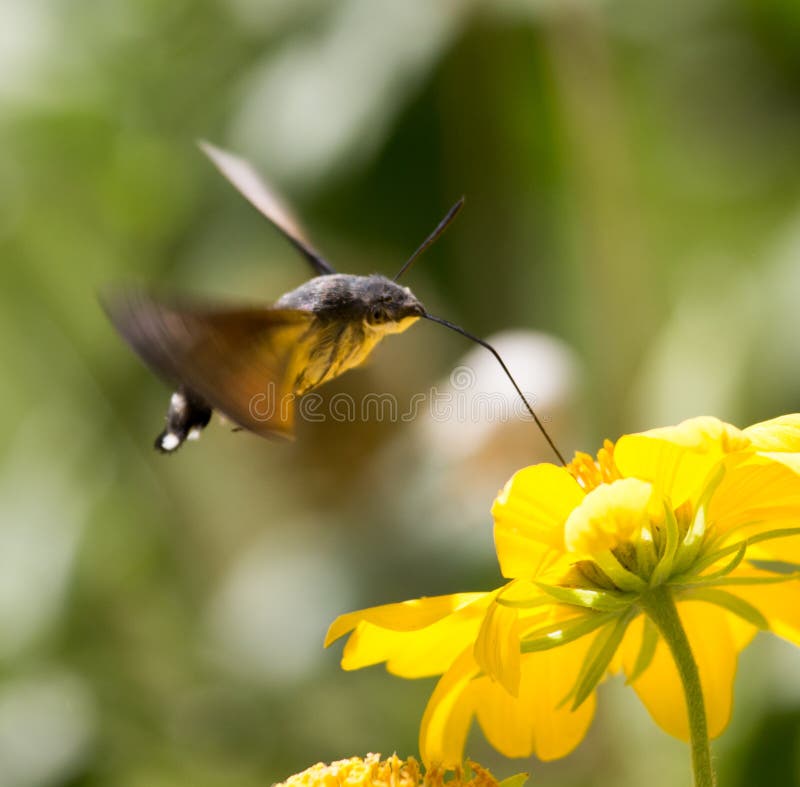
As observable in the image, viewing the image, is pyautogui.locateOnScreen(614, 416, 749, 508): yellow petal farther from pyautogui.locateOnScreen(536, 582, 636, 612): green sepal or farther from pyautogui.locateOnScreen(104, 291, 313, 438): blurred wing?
pyautogui.locateOnScreen(104, 291, 313, 438): blurred wing

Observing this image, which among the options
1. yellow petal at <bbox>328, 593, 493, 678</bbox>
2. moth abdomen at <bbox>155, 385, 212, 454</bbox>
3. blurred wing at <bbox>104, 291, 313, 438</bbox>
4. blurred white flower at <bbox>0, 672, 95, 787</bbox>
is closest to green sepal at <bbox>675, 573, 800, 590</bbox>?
yellow petal at <bbox>328, 593, 493, 678</bbox>

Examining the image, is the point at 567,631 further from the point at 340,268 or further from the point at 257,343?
the point at 340,268

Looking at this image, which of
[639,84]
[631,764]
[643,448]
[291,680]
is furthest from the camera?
[639,84]

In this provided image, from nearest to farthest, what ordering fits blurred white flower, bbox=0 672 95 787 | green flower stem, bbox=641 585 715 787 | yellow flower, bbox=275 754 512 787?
green flower stem, bbox=641 585 715 787, yellow flower, bbox=275 754 512 787, blurred white flower, bbox=0 672 95 787

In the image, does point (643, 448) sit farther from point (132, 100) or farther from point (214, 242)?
point (132, 100)

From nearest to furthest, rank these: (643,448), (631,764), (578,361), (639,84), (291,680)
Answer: (643,448) < (631,764) < (291,680) < (578,361) < (639,84)

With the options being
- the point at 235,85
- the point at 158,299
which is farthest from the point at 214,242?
the point at 158,299

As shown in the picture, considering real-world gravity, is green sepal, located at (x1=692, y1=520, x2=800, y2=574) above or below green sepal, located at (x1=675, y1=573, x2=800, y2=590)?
above
